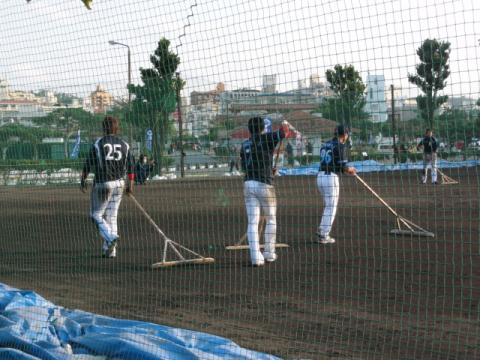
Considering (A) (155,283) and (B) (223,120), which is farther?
(A) (155,283)

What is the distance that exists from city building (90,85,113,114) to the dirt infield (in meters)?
1.07

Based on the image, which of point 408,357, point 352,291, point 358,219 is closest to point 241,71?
point 408,357

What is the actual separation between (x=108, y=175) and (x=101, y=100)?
2546mm

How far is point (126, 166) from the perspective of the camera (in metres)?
9.08

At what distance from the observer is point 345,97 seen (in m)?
5.25

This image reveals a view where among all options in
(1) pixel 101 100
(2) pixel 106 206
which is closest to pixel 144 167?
(1) pixel 101 100

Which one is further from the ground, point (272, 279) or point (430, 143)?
point (430, 143)

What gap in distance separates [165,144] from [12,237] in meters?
4.16

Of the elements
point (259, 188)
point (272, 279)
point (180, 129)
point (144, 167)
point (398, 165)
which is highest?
point (180, 129)

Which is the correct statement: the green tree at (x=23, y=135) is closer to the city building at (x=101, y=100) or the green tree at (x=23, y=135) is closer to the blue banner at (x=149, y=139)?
the city building at (x=101, y=100)

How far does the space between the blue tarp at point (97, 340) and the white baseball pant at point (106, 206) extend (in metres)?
3.26

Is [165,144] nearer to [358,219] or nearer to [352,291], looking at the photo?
[352,291]

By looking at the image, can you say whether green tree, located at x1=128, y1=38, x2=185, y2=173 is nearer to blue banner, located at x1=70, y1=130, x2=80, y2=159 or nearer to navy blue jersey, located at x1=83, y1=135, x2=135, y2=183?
navy blue jersey, located at x1=83, y1=135, x2=135, y2=183

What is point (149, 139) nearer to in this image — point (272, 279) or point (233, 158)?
point (233, 158)
